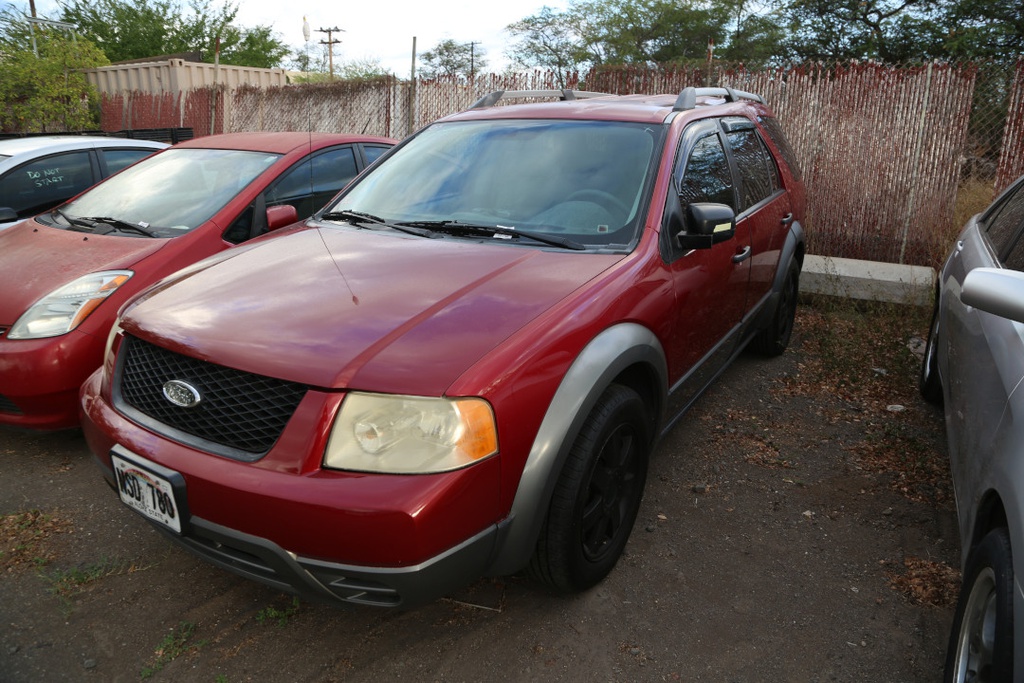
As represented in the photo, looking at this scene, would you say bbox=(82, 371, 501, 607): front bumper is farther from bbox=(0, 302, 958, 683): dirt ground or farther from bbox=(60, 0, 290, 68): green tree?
bbox=(60, 0, 290, 68): green tree

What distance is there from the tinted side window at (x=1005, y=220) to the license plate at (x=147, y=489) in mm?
3128

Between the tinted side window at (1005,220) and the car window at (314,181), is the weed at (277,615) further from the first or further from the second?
the tinted side window at (1005,220)

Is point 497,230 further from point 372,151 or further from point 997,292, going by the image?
point 372,151

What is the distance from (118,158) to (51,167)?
0.51 m

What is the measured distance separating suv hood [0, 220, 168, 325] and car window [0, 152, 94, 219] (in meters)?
1.33

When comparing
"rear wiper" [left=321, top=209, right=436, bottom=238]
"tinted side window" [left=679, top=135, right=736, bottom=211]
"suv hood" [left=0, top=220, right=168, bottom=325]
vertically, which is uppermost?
"tinted side window" [left=679, top=135, right=736, bottom=211]

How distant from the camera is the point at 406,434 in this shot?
1.96m

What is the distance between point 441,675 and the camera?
2.30 m

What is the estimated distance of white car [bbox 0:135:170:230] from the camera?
530cm

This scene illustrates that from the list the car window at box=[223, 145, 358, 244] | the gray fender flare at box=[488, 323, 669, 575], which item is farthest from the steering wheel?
the car window at box=[223, 145, 358, 244]

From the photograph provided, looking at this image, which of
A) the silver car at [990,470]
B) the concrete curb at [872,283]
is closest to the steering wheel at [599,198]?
the silver car at [990,470]

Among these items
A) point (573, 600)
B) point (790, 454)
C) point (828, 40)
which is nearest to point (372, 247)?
point (573, 600)

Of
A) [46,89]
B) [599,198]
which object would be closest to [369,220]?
[599,198]

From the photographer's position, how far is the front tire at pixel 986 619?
1.62 meters
